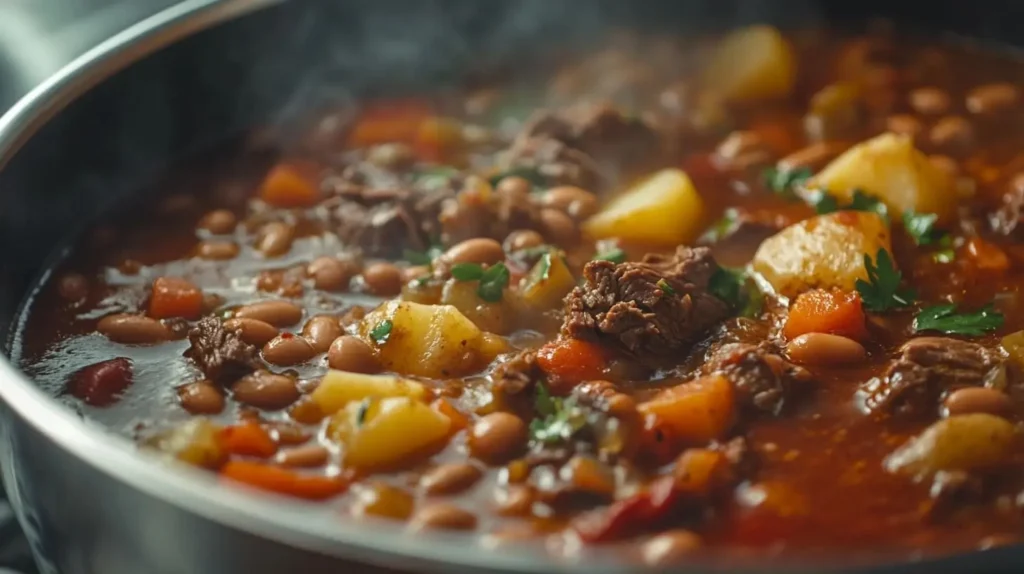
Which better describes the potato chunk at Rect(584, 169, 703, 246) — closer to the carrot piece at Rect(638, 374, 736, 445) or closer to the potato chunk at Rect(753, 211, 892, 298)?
the potato chunk at Rect(753, 211, 892, 298)

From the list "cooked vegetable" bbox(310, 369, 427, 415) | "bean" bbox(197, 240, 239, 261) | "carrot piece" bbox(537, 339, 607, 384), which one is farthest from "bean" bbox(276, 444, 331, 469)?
"bean" bbox(197, 240, 239, 261)

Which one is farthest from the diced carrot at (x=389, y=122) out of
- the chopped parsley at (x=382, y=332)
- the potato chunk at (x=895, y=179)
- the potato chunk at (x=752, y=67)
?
the potato chunk at (x=895, y=179)

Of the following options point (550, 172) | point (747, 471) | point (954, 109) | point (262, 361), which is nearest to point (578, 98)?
point (550, 172)

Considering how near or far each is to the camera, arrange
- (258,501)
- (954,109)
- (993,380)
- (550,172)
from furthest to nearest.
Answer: (954,109) < (550,172) < (993,380) < (258,501)

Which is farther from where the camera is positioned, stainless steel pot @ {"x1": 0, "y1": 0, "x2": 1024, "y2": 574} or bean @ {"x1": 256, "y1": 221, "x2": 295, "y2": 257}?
bean @ {"x1": 256, "y1": 221, "x2": 295, "y2": 257}

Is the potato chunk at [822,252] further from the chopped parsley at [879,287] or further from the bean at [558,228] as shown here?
the bean at [558,228]

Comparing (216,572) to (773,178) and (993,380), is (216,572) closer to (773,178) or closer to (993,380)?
(993,380)

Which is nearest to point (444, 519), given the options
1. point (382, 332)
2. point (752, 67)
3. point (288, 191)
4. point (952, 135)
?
point (382, 332)
